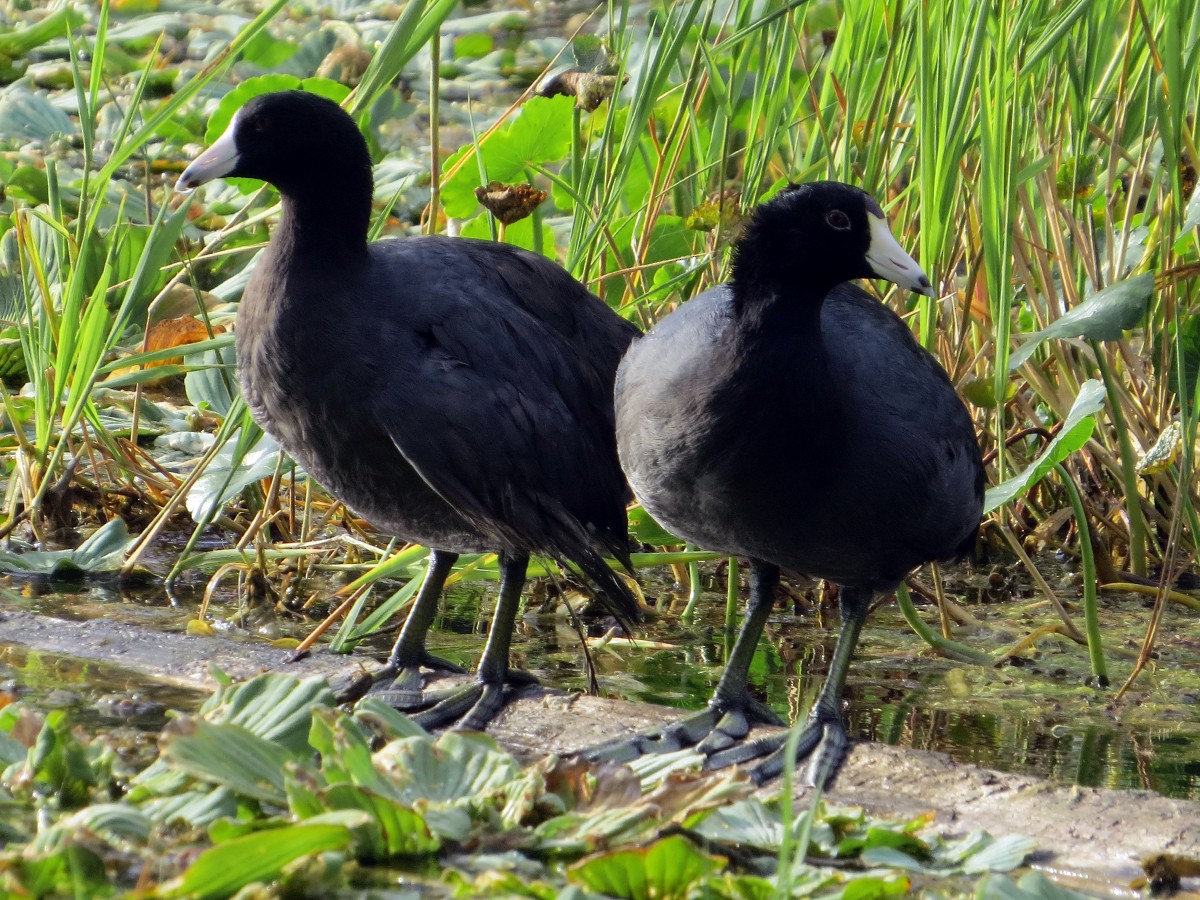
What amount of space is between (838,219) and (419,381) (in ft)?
2.42

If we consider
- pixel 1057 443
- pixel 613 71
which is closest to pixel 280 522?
pixel 613 71

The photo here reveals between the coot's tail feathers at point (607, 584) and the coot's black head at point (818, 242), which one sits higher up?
the coot's black head at point (818, 242)

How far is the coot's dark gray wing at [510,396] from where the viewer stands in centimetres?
277

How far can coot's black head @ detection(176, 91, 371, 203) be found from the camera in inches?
114

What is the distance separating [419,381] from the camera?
2.79 meters

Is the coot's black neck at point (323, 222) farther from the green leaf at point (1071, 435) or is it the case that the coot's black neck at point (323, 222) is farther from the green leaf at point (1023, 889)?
the green leaf at point (1023, 889)

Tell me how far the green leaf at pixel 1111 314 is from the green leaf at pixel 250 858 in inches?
62.0

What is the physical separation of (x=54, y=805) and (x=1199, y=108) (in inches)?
97.1

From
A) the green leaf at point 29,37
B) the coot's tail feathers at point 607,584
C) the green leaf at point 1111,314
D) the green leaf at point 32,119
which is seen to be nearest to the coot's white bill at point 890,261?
the green leaf at point 1111,314

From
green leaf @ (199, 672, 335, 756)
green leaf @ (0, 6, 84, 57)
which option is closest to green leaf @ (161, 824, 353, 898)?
green leaf @ (199, 672, 335, 756)

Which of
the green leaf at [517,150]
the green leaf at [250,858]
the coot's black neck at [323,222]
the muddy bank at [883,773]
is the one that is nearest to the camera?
the green leaf at [250,858]

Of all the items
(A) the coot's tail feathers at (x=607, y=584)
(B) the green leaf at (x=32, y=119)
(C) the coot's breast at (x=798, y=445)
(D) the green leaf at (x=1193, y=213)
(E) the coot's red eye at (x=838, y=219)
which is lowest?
(A) the coot's tail feathers at (x=607, y=584)

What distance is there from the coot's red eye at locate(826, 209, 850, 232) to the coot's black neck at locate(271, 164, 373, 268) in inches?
33.4

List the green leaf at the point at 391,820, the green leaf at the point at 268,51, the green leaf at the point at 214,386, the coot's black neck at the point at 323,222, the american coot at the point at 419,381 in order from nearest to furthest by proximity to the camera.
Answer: the green leaf at the point at 391,820 → the american coot at the point at 419,381 → the coot's black neck at the point at 323,222 → the green leaf at the point at 214,386 → the green leaf at the point at 268,51
